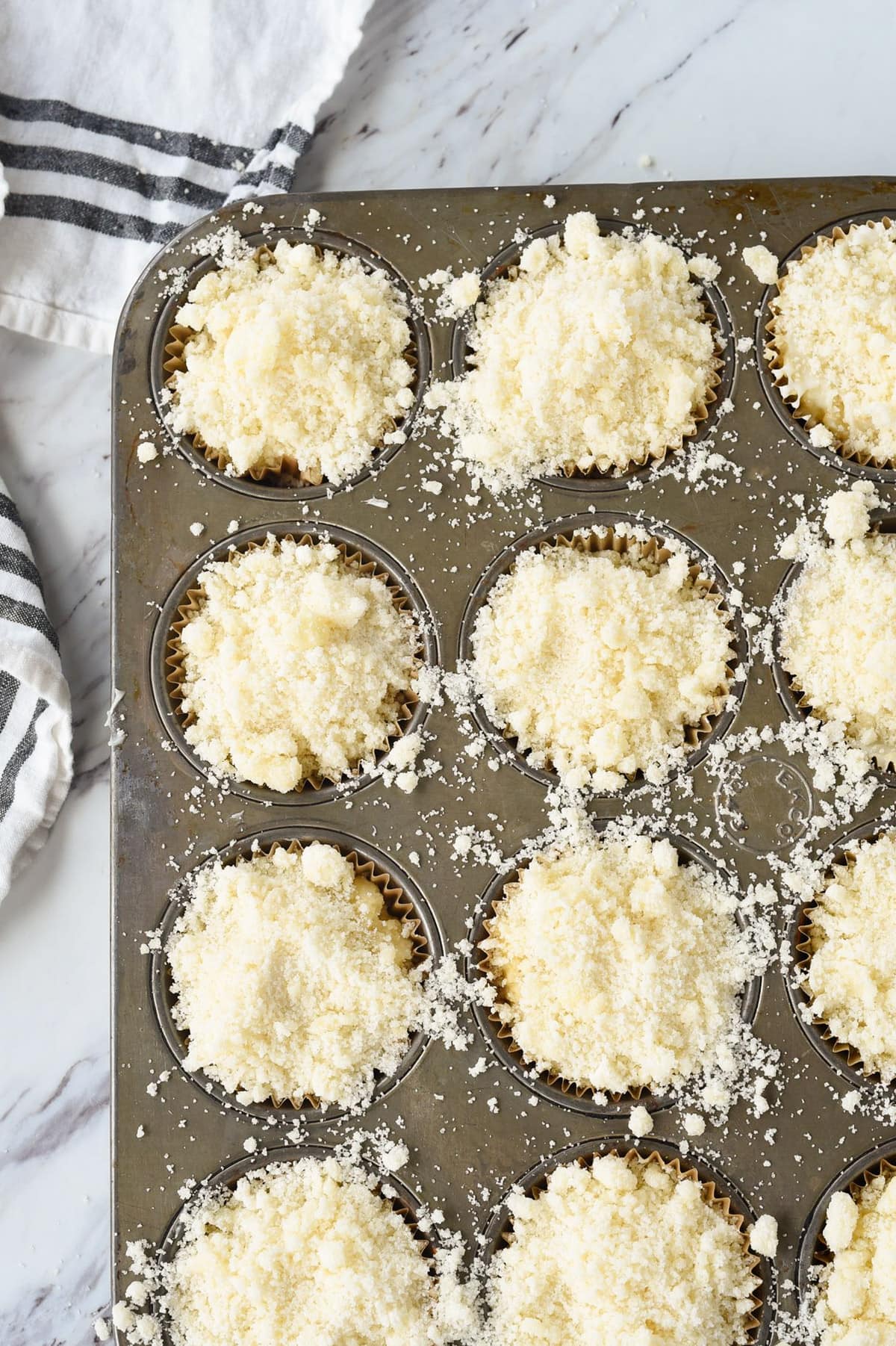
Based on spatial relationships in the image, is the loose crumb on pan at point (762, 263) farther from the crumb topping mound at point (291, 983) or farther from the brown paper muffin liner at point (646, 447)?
the crumb topping mound at point (291, 983)

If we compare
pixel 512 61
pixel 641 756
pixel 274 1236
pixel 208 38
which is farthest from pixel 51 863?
pixel 512 61

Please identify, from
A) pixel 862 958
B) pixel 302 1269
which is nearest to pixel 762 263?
pixel 862 958

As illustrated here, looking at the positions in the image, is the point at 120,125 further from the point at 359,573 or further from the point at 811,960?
the point at 811,960

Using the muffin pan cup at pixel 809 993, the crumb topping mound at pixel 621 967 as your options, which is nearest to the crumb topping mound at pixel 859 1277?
the muffin pan cup at pixel 809 993

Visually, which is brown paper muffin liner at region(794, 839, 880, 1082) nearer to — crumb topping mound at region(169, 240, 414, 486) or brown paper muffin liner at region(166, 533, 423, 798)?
brown paper muffin liner at region(166, 533, 423, 798)

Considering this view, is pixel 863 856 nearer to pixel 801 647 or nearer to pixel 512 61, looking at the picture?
pixel 801 647
